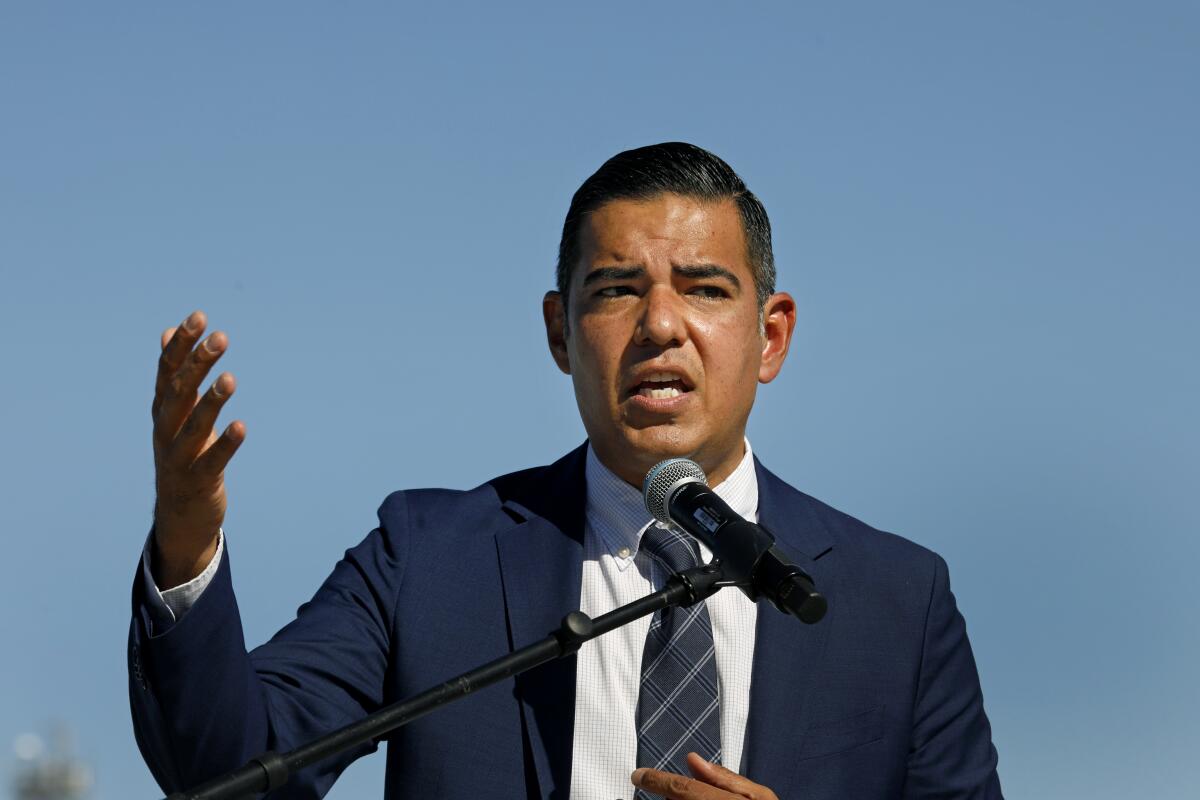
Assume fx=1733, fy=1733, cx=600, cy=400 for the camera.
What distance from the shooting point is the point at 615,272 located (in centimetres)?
589

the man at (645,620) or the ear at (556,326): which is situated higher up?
the ear at (556,326)

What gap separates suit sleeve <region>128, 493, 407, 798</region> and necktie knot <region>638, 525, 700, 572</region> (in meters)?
0.83

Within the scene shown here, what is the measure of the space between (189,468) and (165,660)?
67 centimetres

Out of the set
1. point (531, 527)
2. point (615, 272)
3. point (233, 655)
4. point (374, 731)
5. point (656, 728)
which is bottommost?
point (374, 731)

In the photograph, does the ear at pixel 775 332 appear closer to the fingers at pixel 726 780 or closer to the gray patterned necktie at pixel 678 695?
the gray patterned necktie at pixel 678 695

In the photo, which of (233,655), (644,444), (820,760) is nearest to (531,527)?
(644,444)

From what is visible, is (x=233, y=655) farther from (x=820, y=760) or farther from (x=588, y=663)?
(x=820, y=760)

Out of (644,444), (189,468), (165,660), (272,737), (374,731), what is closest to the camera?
(374,731)

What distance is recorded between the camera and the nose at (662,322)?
5.67 metres

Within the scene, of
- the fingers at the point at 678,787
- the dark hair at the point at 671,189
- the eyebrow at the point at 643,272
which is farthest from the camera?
the dark hair at the point at 671,189

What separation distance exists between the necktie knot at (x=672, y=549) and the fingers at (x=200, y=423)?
85.4 inches

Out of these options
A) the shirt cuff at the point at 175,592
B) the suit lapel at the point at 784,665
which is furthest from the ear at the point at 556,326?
the shirt cuff at the point at 175,592

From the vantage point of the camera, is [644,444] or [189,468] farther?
[644,444]

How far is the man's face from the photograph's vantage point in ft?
18.9
